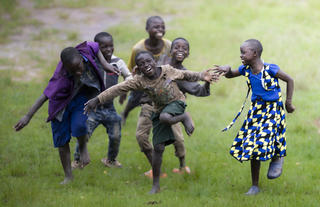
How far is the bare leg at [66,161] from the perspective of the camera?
701cm

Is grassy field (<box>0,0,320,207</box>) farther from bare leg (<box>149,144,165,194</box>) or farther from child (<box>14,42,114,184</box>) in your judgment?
child (<box>14,42,114,184</box>)

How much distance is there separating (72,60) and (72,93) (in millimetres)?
547

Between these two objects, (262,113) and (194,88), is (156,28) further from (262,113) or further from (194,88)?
(262,113)

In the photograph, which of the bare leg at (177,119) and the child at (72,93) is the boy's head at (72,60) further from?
the bare leg at (177,119)

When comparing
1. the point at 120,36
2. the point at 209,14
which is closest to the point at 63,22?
the point at 120,36

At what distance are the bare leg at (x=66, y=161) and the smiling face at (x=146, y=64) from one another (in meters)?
1.60

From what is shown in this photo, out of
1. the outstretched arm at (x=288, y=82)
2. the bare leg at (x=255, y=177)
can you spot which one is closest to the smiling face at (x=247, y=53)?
the outstretched arm at (x=288, y=82)

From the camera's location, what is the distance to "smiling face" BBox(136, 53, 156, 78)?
6.24m

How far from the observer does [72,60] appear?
253 inches

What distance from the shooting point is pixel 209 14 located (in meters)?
20.7

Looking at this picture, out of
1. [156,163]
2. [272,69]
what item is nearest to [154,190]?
[156,163]

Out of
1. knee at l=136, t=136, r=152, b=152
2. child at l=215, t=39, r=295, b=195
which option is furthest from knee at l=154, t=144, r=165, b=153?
child at l=215, t=39, r=295, b=195

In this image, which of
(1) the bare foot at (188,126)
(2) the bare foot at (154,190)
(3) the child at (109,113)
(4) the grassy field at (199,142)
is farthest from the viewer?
(3) the child at (109,113)

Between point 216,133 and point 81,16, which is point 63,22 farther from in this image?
point 216,133
